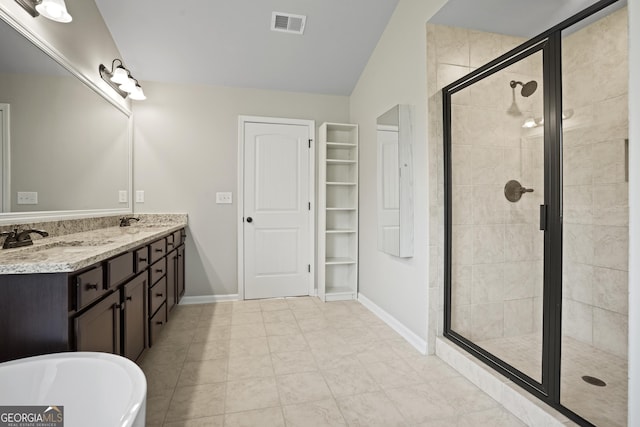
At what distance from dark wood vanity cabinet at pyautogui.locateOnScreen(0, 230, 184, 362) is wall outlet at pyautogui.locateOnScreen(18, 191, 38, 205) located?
2.11ft

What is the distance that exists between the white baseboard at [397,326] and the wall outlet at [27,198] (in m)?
2.61

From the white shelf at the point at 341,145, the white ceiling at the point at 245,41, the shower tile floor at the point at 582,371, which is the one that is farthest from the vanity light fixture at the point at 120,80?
the shower tile floor at the point at 582,371

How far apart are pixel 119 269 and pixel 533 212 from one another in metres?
2.58

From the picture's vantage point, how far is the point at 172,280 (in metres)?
2.77

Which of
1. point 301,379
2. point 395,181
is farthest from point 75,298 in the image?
point 395,181

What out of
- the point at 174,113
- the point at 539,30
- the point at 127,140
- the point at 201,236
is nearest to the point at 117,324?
the point at 201,236

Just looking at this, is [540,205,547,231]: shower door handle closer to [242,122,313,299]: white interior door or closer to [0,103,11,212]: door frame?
[242,122,313,299]: white interior door

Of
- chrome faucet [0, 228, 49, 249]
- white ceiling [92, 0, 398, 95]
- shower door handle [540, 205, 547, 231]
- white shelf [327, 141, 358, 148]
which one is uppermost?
white ceiling [92, 0, 398, 95]

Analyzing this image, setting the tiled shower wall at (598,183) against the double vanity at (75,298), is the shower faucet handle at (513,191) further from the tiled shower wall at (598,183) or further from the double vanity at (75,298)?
the double vanity at (75,298)

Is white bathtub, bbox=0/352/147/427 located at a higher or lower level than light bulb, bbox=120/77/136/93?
lower

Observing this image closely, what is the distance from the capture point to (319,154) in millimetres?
3652

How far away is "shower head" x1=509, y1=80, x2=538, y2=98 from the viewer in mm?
1872

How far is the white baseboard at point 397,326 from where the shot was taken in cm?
234

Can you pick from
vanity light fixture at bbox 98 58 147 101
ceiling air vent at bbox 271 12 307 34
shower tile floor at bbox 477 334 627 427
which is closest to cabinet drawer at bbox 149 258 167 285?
vanity light fixture at bbox 98 58 147 101
